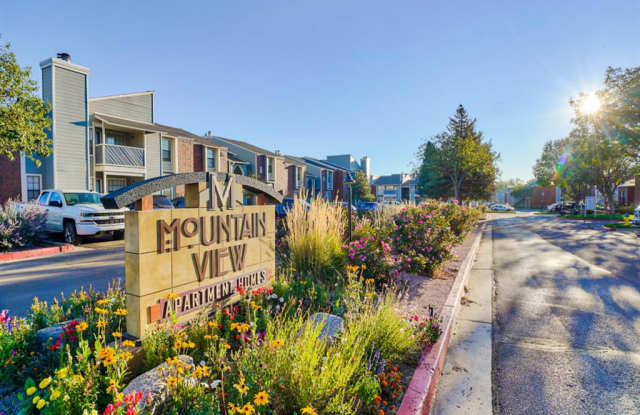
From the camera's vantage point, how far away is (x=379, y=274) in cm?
562

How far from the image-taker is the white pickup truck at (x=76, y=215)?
407 inches

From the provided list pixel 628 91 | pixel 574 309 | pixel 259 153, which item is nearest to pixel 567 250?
Result: pixel 574 309

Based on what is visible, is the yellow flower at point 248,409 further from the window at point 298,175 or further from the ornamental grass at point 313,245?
the window at point 298,175

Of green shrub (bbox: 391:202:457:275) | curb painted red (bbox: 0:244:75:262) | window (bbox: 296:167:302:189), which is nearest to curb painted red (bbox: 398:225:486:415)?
green shrub (bbox: 391:202:457:275)

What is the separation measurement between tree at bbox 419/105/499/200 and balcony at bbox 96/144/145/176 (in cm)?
2542

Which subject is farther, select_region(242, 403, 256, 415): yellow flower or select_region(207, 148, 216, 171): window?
select_region(207, 148, 216, 171): window

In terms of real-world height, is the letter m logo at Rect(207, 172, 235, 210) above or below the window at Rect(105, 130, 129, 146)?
below

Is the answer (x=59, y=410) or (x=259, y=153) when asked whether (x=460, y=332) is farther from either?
(x=259, y=153)

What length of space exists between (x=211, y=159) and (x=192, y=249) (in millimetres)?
24201

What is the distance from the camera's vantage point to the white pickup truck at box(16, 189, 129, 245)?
1033 centimetres

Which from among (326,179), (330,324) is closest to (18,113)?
(330,324)

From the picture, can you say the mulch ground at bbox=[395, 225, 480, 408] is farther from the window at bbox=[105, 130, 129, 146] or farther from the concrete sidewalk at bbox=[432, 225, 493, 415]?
the window at bbox=[105, 130, 129, 146]

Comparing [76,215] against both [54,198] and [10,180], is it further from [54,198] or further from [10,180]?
[10,180]

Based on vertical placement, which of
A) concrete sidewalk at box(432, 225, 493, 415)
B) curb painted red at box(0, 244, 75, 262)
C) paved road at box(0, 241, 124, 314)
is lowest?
concrete sidewalk at box(432, 225, 493, 415)
